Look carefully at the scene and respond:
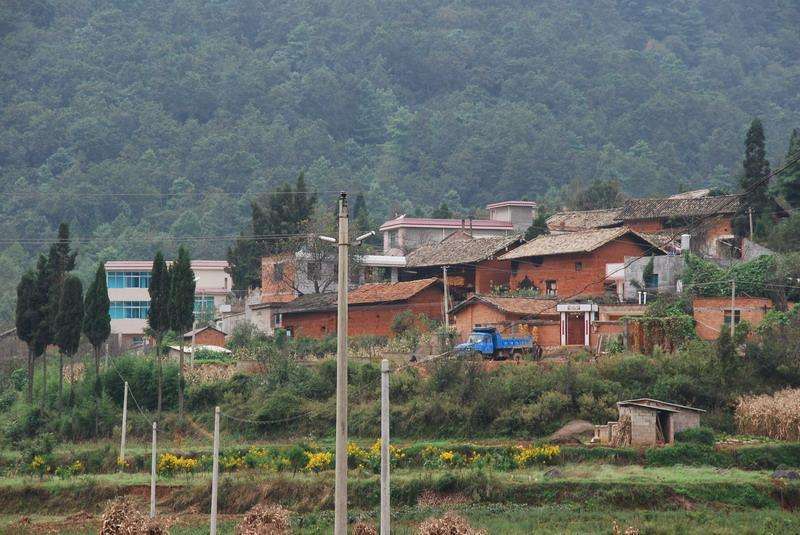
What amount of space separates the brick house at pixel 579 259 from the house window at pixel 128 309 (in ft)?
92.7

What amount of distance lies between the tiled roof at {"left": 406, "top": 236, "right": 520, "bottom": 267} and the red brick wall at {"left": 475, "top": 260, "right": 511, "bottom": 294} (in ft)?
Result: 1.27

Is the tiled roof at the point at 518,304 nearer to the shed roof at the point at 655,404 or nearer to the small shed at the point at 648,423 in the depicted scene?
the shed roof at the point at 655,404

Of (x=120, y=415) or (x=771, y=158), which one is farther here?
(x=771, y=158)

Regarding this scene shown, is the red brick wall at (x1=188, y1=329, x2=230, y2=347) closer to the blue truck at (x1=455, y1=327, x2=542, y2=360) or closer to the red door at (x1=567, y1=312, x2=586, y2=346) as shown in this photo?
the blue truck at (x1=455, y1=327, x2=542, y2=360)

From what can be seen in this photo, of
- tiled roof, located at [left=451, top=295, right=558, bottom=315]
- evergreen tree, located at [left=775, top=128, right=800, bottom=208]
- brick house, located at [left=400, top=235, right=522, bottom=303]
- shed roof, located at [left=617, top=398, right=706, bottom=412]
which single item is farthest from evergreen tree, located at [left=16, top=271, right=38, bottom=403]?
evergreen tree, located at [left=775, top=128, right=800, bottom=208]

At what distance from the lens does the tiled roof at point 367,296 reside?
5544 centimetres

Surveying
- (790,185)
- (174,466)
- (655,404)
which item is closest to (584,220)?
(790,185)

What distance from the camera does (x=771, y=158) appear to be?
126 m

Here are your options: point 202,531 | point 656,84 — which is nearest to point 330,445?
point 202,531

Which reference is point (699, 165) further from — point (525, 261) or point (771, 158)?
point (525, 261)

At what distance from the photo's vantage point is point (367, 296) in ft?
186

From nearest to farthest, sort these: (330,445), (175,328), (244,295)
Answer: (330,445) → (175,328) → (244,295)

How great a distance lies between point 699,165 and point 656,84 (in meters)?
28.4

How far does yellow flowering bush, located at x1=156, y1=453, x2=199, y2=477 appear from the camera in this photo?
130 feet
